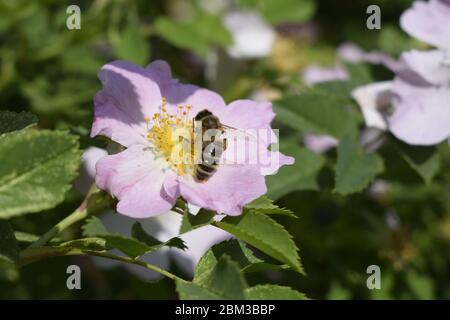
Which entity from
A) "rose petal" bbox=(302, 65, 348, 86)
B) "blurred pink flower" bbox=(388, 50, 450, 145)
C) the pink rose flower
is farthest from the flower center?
"rose petal" bbox=(302, 65, 348, 86)

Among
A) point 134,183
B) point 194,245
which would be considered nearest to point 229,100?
point 194,245

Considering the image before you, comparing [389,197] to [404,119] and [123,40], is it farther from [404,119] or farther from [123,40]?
[123,40]

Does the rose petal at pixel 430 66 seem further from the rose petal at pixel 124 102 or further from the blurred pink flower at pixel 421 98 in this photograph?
the rose petal at pixel 124 102

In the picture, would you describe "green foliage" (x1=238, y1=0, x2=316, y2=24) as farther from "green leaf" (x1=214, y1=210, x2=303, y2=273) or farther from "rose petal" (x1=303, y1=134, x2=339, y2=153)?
"green leaf" (x1=214, y1=210, x2=303, y2=273)

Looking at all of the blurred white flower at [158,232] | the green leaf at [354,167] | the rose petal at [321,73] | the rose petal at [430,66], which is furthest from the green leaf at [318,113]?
the rose petal at [321,73]

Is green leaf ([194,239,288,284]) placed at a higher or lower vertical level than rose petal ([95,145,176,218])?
lower
